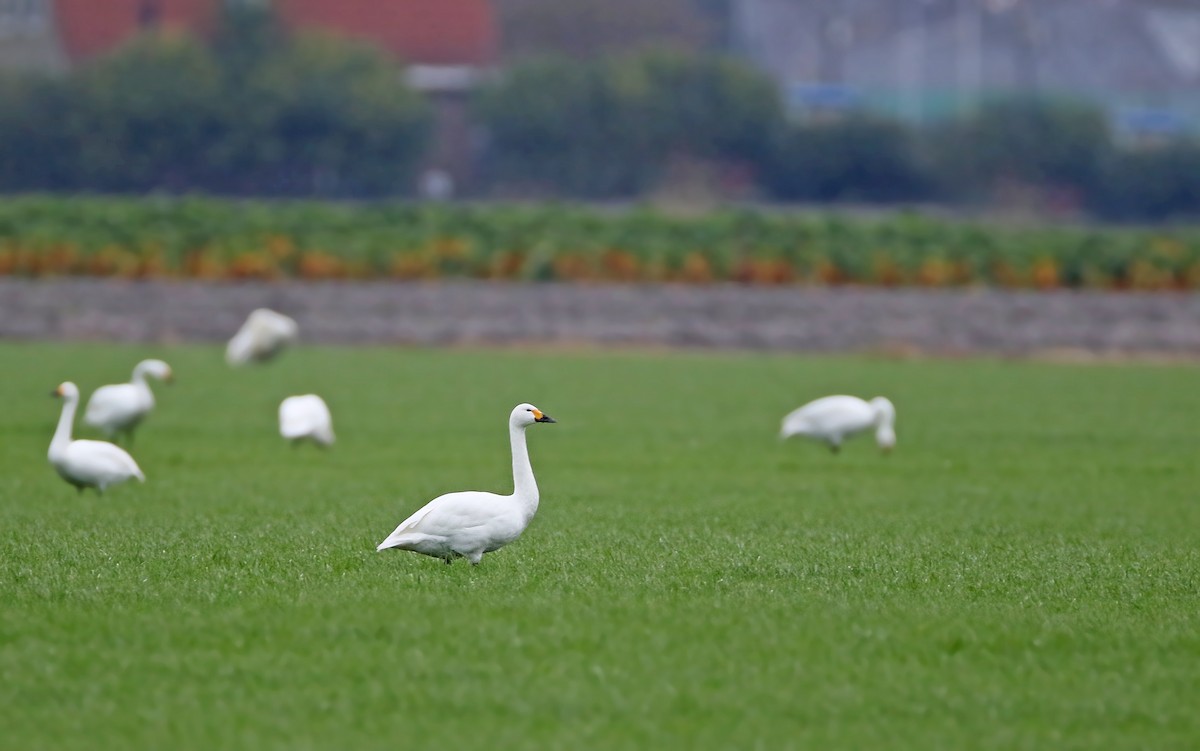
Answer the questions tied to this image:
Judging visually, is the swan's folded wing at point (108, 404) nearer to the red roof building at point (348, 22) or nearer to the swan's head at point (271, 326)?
the swan's head at point (271, 326)

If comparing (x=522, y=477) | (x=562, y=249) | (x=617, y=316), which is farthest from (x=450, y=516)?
(x=562, y=249)

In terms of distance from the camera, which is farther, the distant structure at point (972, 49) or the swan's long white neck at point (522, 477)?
the distant structure at point (972, 49)

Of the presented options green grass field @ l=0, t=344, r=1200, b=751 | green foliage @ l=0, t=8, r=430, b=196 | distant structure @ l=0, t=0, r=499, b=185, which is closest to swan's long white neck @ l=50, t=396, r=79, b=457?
green grass field @ l=0, t=344, r=1200, b=751

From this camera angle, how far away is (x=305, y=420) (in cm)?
1827

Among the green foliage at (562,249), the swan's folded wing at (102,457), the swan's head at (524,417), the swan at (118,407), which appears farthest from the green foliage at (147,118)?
the swan's head at (524,417)

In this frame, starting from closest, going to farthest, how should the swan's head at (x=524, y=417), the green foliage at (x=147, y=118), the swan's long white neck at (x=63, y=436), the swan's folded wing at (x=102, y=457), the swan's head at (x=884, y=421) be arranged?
the swan's head at (x=524, y=417), the swan's long white neck at (x=63, y=436), the swan's folded wing at (x=102, y=457), the swan's head at (x=884, y=421), the green foliage at (x=147, y=118)

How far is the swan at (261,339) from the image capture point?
28719 millimetres

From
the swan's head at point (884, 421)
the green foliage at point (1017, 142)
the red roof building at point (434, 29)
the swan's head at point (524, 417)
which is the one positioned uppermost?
the red roof building at point (434, 29)

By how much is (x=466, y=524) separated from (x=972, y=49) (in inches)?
2992

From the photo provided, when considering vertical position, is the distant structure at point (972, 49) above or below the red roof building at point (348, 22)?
below

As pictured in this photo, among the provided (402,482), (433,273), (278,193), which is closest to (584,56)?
(278,193)

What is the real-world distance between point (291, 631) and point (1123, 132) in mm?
70034

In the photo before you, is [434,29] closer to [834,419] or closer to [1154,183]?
[1154,183]

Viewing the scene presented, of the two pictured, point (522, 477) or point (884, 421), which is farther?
point (884, 421)
